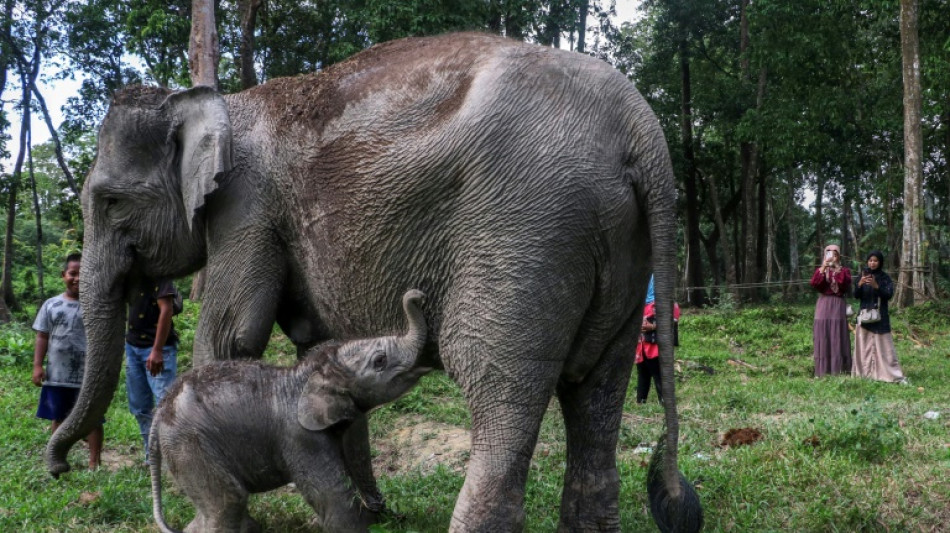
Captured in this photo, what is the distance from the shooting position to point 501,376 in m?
3.04

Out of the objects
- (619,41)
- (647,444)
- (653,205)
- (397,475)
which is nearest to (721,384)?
(647,444)

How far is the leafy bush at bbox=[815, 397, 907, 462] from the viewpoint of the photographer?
16.8ft

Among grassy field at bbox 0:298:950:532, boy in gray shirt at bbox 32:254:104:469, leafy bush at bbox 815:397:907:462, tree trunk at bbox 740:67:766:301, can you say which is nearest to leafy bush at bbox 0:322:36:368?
grassy field at bbox 0:298:950:532

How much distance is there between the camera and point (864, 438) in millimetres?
5164

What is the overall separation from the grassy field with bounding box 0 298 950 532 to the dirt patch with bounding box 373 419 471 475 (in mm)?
15

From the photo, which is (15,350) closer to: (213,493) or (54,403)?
(54,403)

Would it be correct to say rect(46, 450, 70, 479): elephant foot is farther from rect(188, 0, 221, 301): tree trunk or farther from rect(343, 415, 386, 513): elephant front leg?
rect(188, 0, 221, 301): tree trunk

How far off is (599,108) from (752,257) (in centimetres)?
2011

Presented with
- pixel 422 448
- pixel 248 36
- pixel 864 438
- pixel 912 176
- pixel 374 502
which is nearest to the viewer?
pixel 374 502

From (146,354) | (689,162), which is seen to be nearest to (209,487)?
(146,354)

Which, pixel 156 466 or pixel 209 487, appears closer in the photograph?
pixel 209 487

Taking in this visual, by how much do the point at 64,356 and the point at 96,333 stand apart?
1.91m

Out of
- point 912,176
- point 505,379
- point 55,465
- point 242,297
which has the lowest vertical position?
point 55,465

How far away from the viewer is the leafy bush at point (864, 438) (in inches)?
201
